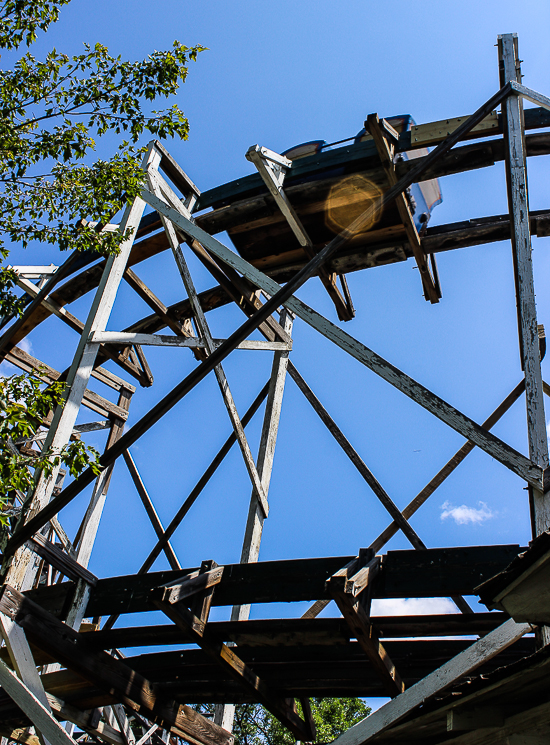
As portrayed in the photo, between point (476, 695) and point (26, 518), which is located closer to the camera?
point (476, 695)

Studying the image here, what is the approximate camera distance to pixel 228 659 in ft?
13.4

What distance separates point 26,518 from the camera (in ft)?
15.4

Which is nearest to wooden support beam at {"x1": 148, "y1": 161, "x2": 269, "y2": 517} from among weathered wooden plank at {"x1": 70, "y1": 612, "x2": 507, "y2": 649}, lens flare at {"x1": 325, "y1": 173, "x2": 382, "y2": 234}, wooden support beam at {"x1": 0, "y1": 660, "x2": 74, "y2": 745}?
lens flare at {"x1": 325, "y1": 173, "x2": 382, "y2": 234}

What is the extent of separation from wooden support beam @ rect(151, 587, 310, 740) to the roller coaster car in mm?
4196

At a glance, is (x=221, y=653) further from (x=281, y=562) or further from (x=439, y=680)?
(x=439, y=680)

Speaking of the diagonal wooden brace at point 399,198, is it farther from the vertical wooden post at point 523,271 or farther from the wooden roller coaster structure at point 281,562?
the vertical wooden post at point 523,271

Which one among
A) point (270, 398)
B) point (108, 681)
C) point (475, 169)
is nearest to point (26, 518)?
point (108, 681)

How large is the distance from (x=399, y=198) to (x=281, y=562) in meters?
3.46

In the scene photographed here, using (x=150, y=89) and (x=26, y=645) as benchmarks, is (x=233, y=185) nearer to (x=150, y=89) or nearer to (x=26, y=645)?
(x=150, y=89)

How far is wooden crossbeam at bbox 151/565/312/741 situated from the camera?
3.61 meters

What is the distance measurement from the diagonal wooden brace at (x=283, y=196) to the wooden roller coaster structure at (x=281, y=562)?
20 mm

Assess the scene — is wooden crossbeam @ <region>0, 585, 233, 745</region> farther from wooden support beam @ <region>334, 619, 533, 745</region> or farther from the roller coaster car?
the roller coaster car

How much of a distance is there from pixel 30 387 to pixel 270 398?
3.14 meters

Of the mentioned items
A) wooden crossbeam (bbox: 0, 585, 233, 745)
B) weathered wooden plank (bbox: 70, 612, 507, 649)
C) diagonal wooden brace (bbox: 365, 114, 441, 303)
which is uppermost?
diagonal wooden brace (bbox: 365, 114, 441, 303)
